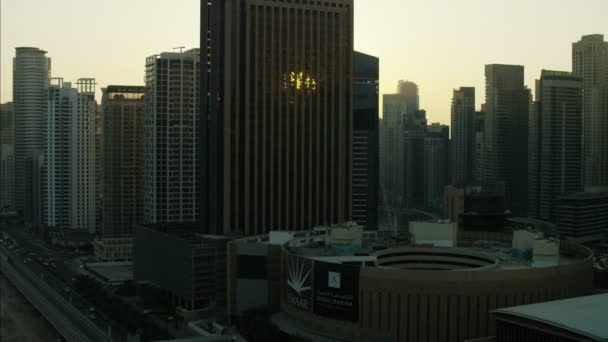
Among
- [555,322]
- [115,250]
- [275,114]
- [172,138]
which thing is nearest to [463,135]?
[172,138]

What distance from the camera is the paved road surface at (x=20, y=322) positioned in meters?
50.4

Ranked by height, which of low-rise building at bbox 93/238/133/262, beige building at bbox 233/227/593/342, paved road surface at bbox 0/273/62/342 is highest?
beige building at bbox 233/227/593/342

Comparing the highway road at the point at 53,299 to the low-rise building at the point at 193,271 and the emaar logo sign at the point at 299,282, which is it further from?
the emaar logo sign at the point at 299,282

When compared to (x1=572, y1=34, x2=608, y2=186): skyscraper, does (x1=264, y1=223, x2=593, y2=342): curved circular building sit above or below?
below

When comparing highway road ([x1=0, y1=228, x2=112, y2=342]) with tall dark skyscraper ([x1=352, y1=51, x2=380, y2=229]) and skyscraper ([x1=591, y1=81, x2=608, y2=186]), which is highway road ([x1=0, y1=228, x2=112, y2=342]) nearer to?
tall dark skyscraper ([x1=352, y1=51, x2=380, y2=229])

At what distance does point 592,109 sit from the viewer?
3440 inches

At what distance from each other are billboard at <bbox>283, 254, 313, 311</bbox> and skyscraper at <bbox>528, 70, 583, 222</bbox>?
1881 inches

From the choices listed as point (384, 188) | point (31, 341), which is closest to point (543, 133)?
point (384, 188)

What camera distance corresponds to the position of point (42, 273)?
222 feet

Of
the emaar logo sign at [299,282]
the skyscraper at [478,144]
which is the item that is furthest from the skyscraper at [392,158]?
the emaar logo sign at [299,282]

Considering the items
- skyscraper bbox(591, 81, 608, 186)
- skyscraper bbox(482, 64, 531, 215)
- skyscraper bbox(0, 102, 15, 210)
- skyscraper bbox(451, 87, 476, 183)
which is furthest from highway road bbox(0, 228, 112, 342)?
skyscraper bbox(591, 81, 608, 186)

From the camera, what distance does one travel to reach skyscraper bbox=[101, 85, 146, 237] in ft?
256

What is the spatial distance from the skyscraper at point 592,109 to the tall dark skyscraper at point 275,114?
133 ft

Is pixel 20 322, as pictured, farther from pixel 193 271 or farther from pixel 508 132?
pixel 508 132
